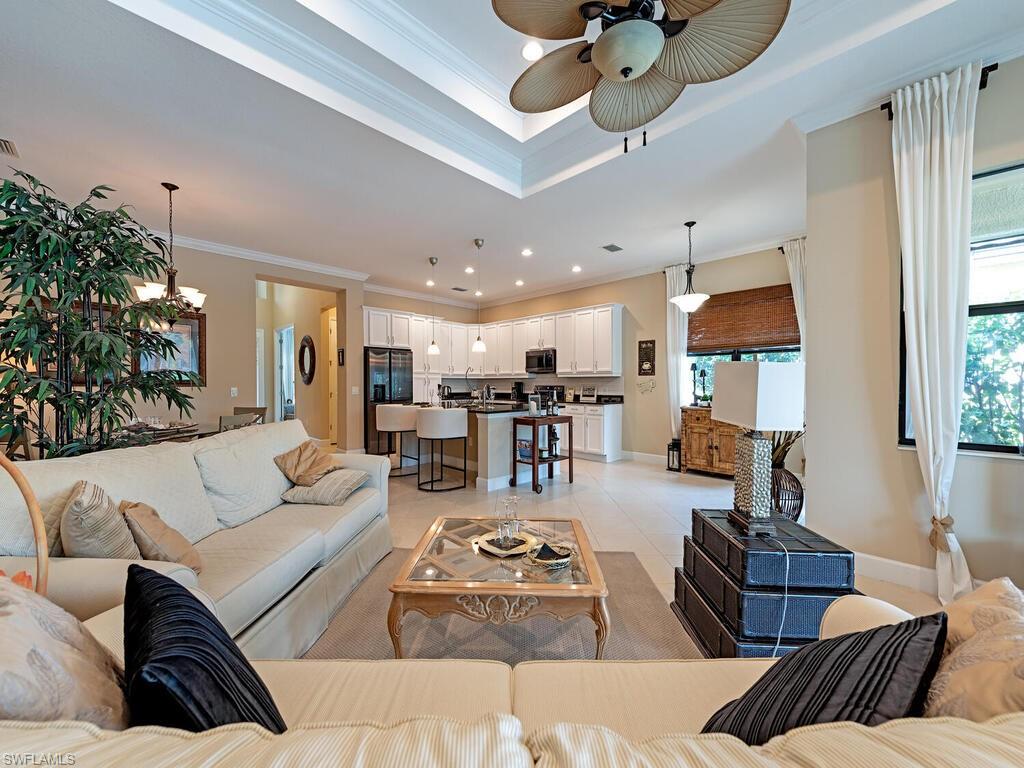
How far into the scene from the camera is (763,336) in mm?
4965

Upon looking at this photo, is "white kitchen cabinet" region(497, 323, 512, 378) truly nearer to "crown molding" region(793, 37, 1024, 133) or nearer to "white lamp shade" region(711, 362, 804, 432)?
"crown molding" region(793, 37, 1024, 133)

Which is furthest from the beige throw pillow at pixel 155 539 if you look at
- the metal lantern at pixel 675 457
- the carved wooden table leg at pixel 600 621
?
the metal lantern at pixel 675 457

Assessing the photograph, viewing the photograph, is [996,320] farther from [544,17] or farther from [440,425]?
[440,425]

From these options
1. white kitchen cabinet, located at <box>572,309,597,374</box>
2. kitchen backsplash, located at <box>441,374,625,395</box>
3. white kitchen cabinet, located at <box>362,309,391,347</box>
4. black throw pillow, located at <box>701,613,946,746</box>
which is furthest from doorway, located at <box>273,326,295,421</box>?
black throw pillow, located at <box>701,613,946,746</box>

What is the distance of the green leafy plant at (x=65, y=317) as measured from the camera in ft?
5.24

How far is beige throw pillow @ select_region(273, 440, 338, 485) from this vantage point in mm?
2561

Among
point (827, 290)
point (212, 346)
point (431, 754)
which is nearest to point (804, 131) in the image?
point (827, 290)

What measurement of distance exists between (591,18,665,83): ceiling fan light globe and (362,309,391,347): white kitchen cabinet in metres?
5.86

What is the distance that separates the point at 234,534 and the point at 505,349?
6.07m

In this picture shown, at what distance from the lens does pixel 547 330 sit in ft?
23.0

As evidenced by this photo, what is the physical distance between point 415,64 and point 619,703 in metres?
3.26

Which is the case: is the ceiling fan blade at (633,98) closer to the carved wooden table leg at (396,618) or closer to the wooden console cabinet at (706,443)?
the carved wooden table leg at (396,618)

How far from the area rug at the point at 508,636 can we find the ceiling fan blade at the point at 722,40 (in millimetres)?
2326

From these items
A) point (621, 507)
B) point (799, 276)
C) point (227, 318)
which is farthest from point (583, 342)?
point (227, 318)
